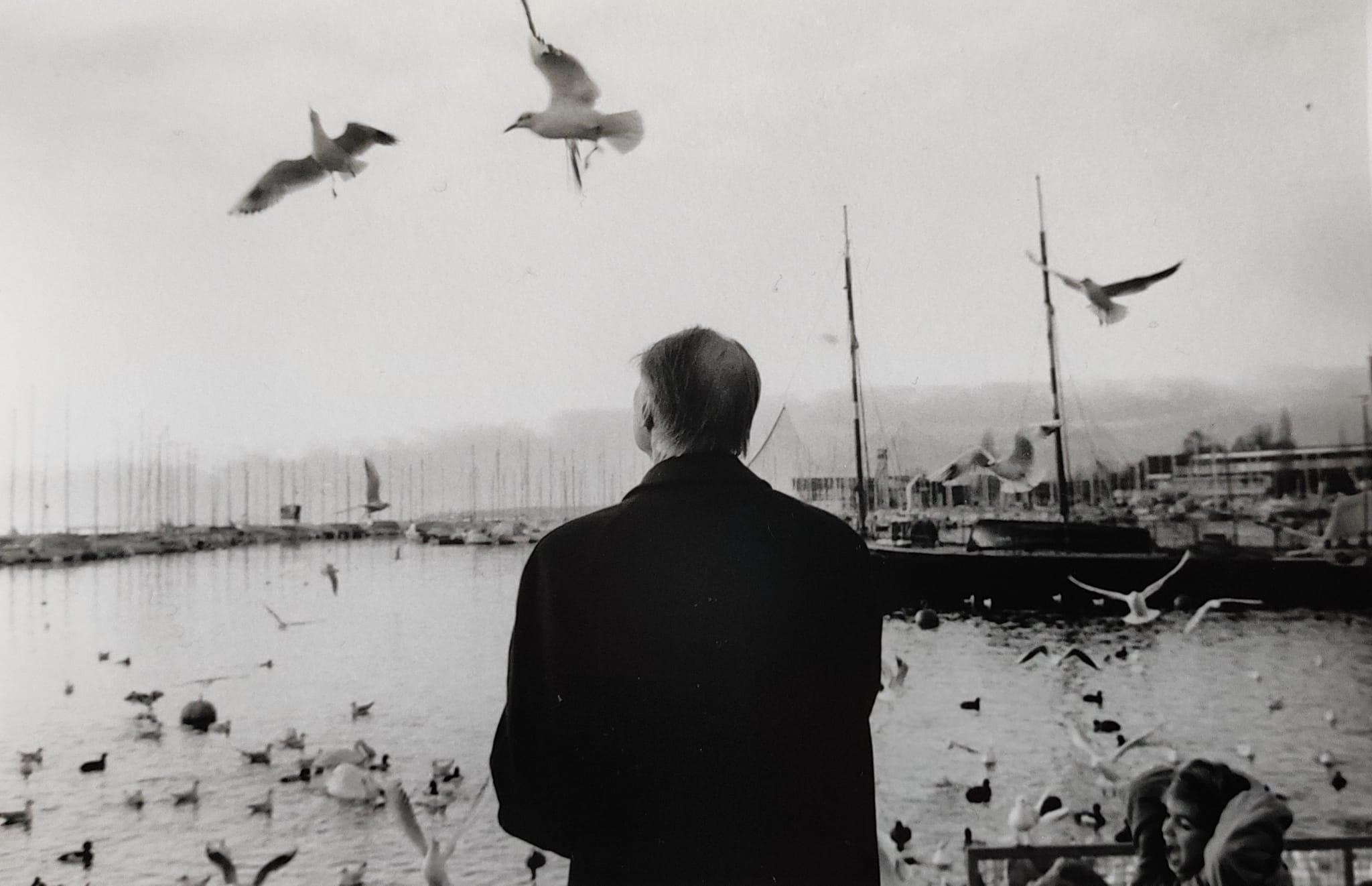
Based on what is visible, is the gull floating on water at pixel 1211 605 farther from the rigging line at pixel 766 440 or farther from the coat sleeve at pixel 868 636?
the rigging line at pixel 766 440

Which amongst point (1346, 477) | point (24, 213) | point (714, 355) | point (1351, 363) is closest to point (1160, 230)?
point (1351, 363)

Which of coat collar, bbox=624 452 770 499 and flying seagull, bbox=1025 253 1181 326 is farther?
flying seagull, bbox=1025 253 1181 326

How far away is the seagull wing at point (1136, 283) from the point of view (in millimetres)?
1886

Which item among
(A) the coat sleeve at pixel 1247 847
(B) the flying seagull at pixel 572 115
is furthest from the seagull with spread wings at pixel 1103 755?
(B) the flying seagull at pixel 572 115

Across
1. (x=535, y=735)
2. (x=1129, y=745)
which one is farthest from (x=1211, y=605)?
(x=535, y=735)

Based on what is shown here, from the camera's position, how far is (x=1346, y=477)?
1881mm

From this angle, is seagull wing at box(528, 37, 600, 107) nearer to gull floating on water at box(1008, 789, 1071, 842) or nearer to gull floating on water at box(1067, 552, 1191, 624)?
gull floating on water at box(1067, 552, 1191, 624)

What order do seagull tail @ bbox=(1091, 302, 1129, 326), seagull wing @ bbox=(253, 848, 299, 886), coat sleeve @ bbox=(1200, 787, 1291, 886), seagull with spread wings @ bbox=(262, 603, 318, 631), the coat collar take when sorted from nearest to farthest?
coat sleeve @ bbox=(1200, 787, 1291, 886)
the coat collar
seagull wing @ bbox=(253, 848, 299, 886)
seagull with spread wings @ bbox=(262, 603, 318, 631)
seagull tail @ bbox=(1091, 302, 1129, 326)

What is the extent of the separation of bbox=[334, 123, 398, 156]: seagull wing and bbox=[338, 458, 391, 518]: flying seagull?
1.92 feet

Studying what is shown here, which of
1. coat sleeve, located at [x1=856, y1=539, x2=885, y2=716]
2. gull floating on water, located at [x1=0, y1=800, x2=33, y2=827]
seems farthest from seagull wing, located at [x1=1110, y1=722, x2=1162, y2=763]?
gull floating on water, located at [x1=0, y1=800, x2=33, y2=827]

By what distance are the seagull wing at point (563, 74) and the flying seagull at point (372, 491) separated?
2.51 ft

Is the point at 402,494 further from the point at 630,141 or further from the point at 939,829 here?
the point at 939,829

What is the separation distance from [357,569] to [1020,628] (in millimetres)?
1250

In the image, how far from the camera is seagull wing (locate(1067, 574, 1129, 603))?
1.86 m
